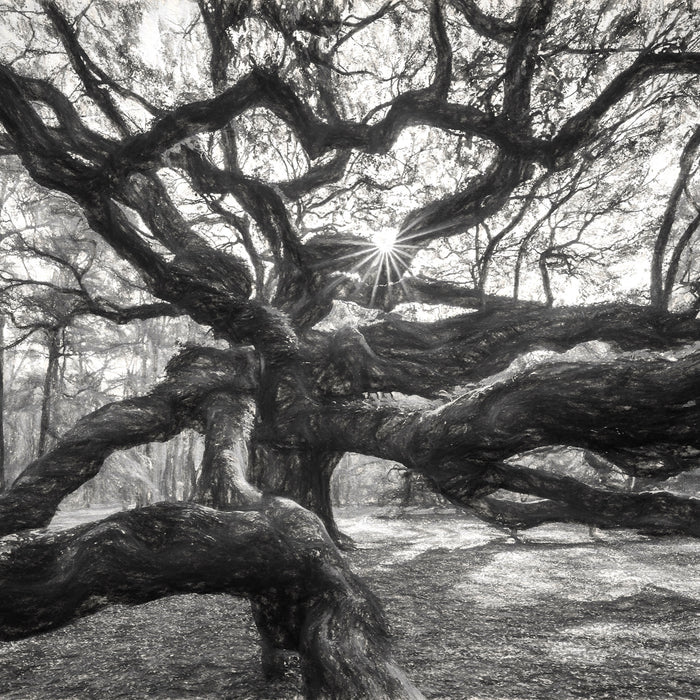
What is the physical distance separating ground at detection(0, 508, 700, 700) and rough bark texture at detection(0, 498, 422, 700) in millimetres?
711

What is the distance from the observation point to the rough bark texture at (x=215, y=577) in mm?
2268

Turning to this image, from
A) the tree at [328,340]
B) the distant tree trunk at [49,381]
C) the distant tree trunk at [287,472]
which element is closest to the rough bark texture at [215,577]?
the tree at [328,340]

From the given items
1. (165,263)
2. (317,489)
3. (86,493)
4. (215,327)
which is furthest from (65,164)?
(86,493)

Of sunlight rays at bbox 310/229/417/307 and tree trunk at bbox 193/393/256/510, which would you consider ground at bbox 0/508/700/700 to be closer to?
tree trunk at bbox 193/393/256/510

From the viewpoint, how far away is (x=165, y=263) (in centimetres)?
604

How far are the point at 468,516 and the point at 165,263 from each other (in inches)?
508

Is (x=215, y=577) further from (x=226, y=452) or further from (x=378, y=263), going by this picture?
(x=378, y=263)

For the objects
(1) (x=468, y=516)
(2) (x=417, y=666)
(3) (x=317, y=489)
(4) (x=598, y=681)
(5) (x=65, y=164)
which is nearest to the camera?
(4) (x=598, y=681)

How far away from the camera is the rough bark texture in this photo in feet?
7.44

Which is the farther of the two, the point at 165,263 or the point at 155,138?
the point at 165,263

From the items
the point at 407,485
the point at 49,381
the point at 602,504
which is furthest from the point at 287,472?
the point at 49,381

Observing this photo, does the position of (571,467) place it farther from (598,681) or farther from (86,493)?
(86,493)

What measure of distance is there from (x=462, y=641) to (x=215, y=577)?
2350 millimetres

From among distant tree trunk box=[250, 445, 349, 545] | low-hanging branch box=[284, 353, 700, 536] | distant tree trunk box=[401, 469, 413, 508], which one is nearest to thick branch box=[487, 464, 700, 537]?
low-hanging branch box=[284, 353, 700, 536]
